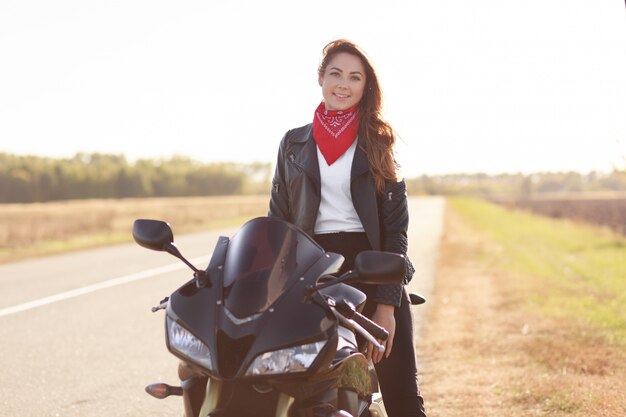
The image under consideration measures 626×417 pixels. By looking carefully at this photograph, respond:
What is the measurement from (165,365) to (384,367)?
12.8 feet

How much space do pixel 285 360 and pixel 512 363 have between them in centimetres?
497

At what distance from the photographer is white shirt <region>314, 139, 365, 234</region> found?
345 cm

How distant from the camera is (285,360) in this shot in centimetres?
240

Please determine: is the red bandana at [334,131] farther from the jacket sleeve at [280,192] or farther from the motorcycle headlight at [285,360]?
the motorcycle headlight at [285,360]

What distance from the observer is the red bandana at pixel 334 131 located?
3463 millimetres

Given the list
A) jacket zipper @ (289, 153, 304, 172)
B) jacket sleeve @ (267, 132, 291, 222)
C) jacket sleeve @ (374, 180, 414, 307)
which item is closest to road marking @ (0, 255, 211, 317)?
jacket sleeve @ (267, 132, 291, 222)

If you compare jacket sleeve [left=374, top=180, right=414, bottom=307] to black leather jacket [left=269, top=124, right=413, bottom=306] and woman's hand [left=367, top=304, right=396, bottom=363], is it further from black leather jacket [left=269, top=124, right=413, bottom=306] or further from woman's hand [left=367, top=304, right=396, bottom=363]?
woman's hand [left=367, top=304, right=396, bottom=363]

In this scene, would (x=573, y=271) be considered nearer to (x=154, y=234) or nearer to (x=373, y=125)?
(x=373, y=125)

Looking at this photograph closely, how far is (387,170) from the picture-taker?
3402 mm

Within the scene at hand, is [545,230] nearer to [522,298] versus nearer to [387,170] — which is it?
[522,298]

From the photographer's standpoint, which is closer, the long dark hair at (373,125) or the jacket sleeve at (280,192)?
the long dark hair at (373,125)

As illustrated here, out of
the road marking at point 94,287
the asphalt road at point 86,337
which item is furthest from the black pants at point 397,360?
the road marking at point 94,287

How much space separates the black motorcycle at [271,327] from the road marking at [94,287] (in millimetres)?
7900

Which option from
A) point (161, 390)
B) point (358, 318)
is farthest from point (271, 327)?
point (161, 390)
